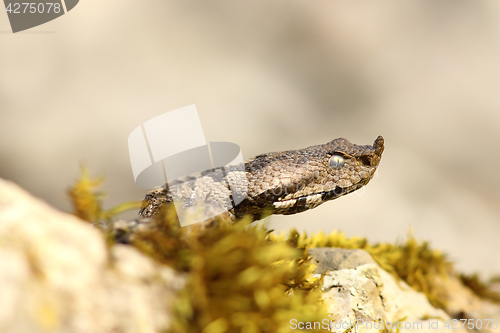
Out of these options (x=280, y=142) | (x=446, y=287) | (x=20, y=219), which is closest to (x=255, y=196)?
(x=20, y=219)

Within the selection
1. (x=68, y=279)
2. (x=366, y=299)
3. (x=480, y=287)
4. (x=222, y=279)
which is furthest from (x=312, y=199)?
(x=480, y=287)

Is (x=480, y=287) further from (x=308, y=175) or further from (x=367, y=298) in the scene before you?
(x=308, y=175)

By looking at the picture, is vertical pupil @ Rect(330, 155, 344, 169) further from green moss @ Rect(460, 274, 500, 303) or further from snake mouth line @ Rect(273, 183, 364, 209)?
green moss @ Rect(460, 274, 500, 303)

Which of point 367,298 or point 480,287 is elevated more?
point 367,298

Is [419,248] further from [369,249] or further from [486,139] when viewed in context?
[486,139]

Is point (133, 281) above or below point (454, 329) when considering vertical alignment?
above

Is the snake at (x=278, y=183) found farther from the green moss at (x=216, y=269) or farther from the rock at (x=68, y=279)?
the rock at (x=68, y=279)
